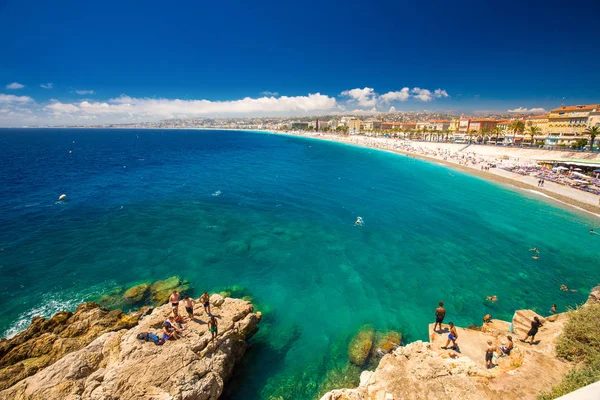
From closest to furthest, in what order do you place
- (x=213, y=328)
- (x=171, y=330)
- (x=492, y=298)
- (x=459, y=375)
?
1. (x=459, y=375)
2. (x=171, y=330)
3. (x=213, y=328)
4. (x=492, y=298)

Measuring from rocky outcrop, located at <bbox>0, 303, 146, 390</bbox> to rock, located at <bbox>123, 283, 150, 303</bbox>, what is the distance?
7.16ft

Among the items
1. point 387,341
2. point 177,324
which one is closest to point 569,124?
point 387,341

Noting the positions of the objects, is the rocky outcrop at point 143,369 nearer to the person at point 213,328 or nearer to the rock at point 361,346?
the person at point 213,328

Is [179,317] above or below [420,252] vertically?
above

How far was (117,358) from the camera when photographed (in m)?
9.55

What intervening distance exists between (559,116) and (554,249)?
276ft

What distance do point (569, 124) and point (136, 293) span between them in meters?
110

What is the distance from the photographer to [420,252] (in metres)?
23.2

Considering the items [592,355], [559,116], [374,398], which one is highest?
[559,116]

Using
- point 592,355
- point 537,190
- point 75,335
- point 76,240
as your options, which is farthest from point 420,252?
point 537,190

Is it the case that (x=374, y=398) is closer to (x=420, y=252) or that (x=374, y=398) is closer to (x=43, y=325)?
(x=43, y=325)

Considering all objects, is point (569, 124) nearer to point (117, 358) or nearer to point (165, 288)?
point (165, 288)

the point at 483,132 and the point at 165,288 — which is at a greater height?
the point at 483,132

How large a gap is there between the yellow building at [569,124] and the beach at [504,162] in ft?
51.6
